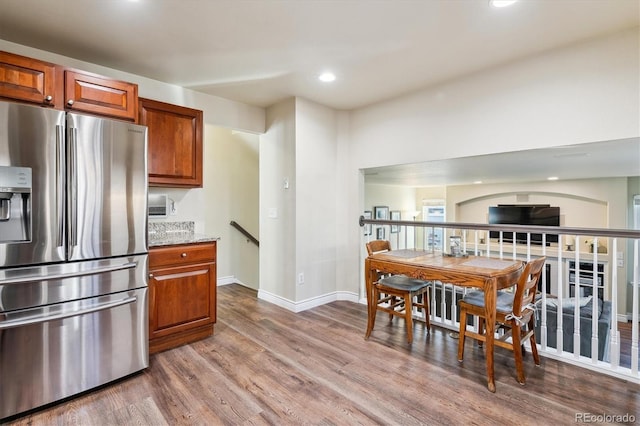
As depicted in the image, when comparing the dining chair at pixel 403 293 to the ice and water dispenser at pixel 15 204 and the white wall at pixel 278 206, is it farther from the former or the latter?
the ice and water dispenser at pixel 15 204

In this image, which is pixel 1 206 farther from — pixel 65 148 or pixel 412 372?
pixel 412 372

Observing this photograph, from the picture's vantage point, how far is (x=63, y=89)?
2.13 meters

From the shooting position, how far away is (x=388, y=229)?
26.5ft

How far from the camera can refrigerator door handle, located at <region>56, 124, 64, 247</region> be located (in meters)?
1.93

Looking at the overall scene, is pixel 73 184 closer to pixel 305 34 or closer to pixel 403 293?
pixel 305 34

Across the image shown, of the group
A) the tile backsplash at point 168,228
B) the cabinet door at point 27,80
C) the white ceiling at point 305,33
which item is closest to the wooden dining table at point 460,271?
the white ceiling at point 305,33

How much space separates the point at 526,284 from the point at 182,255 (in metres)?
2.64

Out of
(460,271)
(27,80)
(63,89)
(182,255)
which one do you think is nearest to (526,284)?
(460,271)

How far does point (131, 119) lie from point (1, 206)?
3.33 ft

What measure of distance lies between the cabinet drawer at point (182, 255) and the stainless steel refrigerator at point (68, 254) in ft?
0.75

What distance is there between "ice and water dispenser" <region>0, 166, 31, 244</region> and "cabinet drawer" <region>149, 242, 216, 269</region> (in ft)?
2.66

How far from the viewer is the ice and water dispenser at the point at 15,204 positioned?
1.78 m

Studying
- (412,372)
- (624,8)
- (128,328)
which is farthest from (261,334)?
(624,8)

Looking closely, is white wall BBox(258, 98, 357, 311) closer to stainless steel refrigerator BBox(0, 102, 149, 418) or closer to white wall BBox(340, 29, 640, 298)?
white wall BBox(340, 29, 640, 298)
